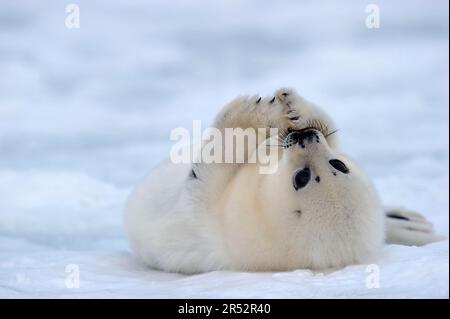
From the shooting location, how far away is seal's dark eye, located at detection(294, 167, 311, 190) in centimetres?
463

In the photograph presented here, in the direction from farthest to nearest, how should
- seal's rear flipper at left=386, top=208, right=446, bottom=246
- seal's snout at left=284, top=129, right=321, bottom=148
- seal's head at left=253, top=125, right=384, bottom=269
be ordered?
seal's rear flipper at left=386, top=208, right=446, bottom=246, seal's snout at left=284, top=129, right=321, bottom=148, seal's head at left=253, top=125, right=384, bottom=269

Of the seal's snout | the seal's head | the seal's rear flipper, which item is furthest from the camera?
the seal's rear flipper

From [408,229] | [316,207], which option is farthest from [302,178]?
[408,229]

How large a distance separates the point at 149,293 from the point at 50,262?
5.76 ft

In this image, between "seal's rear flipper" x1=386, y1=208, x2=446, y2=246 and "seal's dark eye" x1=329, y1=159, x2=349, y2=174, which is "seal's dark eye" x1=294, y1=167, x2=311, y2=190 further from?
"seal's rear flipper" x1=386, y1=208, x2=446, y2=246

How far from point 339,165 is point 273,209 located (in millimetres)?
515

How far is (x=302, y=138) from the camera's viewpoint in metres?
4.76

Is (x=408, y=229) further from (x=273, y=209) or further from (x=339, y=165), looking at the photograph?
(x=273, y=209)

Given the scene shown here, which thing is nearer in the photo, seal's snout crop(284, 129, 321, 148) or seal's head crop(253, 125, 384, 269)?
seal's head crop(253, 125, 384, 269)

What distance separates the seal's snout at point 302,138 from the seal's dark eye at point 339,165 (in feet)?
0.59

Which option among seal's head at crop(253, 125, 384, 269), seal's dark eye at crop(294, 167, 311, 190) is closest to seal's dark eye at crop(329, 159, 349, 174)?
seal's head at crop(253, 125, 384, 269)
